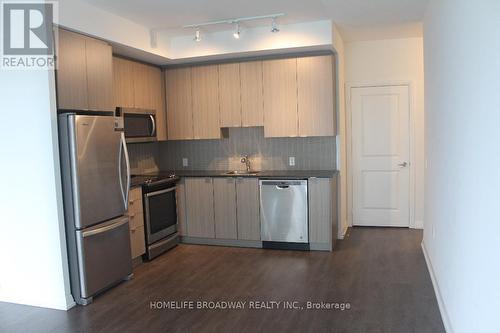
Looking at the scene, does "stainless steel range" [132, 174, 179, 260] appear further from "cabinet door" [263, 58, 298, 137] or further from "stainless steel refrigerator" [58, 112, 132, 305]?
"cabinet door" [263, 58, 298, 137]

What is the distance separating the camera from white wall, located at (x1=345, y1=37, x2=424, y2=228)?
229 inches

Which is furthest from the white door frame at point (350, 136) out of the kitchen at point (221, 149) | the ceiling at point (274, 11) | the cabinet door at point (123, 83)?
the cabinet door at point (123, 83)

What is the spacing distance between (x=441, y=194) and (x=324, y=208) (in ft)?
5.77

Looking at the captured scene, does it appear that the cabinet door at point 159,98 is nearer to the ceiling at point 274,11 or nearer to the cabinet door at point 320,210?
the ceiling at point 274,11

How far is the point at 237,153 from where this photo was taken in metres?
6.01

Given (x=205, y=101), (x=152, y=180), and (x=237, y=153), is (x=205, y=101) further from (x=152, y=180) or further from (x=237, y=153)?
(x=152, y=180)

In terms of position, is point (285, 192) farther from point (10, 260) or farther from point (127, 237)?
point (10, 260)

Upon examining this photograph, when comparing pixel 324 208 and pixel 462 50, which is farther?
pixel 324 208

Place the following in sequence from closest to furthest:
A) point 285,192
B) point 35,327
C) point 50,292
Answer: point 35,327
point 50,292
point 285,192

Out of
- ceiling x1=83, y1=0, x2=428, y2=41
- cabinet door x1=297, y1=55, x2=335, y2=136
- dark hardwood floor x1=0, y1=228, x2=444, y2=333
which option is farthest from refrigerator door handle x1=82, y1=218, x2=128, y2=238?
cabinet door x1=297, y1=55, x2=335, y2=136

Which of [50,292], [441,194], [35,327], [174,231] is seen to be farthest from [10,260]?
[441,194]

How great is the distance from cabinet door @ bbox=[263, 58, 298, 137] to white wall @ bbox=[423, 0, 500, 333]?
1854 millimetres

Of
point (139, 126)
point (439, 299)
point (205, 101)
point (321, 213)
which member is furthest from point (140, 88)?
point (439, 299)

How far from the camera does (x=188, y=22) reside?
A: 4785 mm
